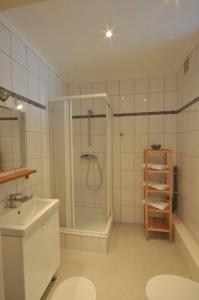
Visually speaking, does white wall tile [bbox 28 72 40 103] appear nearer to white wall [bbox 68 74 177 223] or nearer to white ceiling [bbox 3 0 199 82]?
white ceiling [bbox 3 0 199 82]

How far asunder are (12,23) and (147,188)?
8.00 feet

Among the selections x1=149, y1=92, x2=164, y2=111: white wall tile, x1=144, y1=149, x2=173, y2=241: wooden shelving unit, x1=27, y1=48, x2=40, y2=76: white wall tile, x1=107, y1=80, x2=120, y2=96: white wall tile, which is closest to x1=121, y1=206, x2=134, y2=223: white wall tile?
x1=144, y1=149, x2=173, y2=241: wooden shelving unit

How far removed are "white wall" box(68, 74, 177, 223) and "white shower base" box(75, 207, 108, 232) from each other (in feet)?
0.62

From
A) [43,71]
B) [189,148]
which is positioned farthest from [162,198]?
[43,71]

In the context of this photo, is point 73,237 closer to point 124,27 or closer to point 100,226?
point 100,226

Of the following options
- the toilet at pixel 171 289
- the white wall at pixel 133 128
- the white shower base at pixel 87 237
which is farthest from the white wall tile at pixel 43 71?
the toilet at pixel 171 289

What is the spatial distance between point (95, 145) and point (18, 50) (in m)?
1.71

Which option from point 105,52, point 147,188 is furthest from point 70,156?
point 105,52

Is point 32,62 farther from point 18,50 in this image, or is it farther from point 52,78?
point 52,78

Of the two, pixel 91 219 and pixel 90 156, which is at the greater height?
pixel 90 156

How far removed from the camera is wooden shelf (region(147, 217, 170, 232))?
2.41m

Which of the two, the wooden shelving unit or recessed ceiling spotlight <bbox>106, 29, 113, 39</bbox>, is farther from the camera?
the wooden shelving unit

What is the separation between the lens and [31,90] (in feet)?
6.43

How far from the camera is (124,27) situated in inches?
64.6
